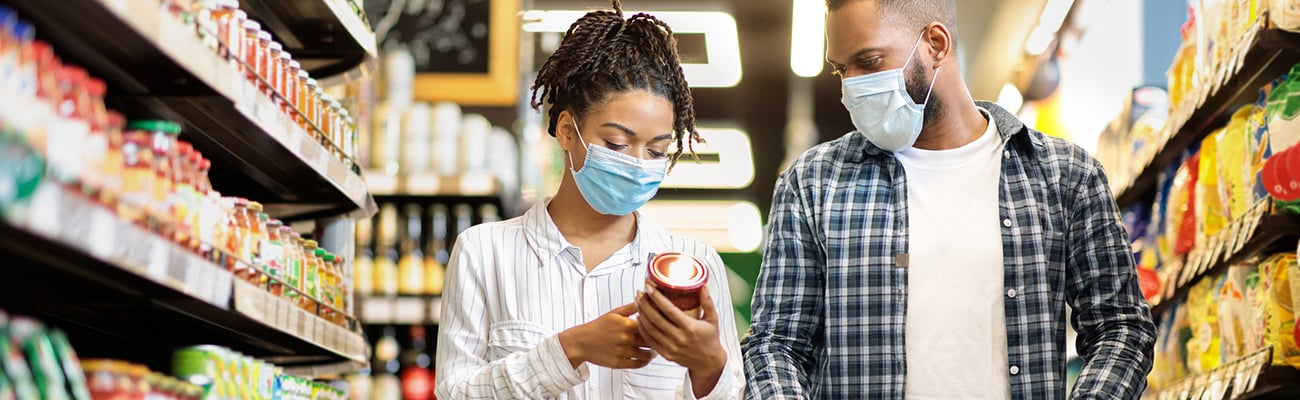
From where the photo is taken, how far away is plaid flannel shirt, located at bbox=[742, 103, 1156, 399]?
8.52 feet

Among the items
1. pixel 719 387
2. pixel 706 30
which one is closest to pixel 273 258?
pixel 719 387

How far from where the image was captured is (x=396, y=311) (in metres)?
5.93

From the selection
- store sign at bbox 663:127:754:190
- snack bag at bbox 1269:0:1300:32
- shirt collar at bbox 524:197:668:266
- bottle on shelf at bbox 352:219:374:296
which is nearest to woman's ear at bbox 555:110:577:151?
shirt collar at bbox 524:197:668:266

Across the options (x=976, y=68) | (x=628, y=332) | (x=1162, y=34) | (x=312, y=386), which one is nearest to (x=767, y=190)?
(x=976, y=68)

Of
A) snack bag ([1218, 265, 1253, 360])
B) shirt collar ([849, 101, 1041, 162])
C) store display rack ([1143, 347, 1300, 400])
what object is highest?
shirt collar ([849, 101, 1041, 162])

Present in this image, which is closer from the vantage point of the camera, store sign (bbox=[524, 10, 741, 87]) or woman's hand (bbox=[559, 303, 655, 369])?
woman's hand (bbox=[559, 303, 655, 369])

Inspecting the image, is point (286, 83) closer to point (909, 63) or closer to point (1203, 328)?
point (909, 63)

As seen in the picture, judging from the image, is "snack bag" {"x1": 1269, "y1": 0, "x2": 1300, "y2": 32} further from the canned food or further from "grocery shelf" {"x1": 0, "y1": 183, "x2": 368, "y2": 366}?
"grocery shelf" {"x1": 0, "y1": 183, "x2": 368, "y2": 366}

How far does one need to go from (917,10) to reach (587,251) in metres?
0.79

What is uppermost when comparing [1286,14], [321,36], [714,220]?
[714,220]

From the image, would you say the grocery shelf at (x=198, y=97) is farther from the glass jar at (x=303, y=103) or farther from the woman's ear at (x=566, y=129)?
the woman's ear at (x=566, y=129)

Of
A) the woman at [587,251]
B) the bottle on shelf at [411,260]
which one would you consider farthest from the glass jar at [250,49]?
the bottle on shelf at [411,260]

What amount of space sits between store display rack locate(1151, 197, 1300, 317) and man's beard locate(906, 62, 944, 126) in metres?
0.92

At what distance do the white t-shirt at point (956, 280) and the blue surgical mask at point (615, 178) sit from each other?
52 centimetres
